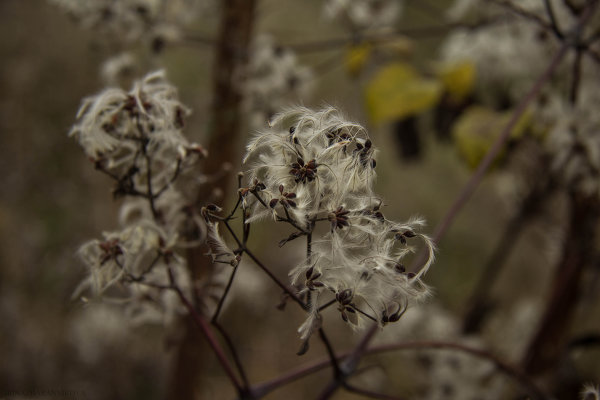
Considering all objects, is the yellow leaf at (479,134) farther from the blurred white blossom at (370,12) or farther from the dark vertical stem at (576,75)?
the blurred white blossom at (370,12)

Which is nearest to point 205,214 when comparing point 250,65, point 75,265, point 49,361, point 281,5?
point 250,65

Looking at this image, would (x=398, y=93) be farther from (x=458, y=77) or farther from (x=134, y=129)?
(x=134, y=129)

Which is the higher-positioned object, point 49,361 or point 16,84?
point 16,84

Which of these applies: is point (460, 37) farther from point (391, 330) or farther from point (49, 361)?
point (49, 361)

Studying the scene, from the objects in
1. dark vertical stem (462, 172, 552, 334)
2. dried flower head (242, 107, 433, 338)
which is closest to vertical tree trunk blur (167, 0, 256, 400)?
dried flower head (242, 107, 433, 338)

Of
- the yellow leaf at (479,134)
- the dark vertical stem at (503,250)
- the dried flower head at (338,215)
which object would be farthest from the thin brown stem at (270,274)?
the dark vertical stem at (503,250)

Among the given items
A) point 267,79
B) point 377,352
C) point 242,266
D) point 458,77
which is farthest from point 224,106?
point 242,266

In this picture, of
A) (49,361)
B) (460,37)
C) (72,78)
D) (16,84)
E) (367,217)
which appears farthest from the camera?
(72,78)
